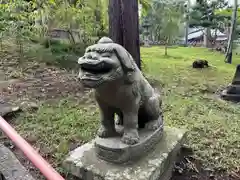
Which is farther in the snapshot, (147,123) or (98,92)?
(147,123)

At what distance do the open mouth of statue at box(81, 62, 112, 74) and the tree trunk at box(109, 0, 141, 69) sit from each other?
2.12 metres

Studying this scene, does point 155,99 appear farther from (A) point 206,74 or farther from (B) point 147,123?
(A) point 206,74

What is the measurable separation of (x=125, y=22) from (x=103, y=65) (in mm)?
2196

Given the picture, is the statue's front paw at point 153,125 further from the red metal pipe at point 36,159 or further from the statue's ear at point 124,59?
the red metal pipe at point 36,159

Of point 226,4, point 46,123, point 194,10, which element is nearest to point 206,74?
point 46,123

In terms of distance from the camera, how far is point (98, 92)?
1433 millimetres

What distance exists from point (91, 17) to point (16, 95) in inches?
130

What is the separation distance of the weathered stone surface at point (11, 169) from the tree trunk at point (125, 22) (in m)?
2.14

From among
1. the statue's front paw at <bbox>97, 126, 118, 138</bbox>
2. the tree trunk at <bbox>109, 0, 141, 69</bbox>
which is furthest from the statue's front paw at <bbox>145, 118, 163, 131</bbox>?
the tree trunk at <bbox>109, 0, 141, 69</bbox>

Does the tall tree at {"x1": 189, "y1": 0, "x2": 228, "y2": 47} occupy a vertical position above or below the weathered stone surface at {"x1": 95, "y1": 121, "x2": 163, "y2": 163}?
above

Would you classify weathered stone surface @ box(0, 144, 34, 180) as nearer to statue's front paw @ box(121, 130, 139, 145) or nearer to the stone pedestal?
statue's front paw @ box(121, 130, 139, 145)

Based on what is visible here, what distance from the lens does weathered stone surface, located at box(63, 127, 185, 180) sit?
4.79ft

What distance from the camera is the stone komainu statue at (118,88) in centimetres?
126

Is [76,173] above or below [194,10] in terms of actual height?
below
